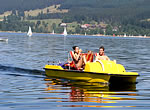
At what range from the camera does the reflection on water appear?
20.8m

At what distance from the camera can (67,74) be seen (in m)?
28.6

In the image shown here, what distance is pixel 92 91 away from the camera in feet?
77.3

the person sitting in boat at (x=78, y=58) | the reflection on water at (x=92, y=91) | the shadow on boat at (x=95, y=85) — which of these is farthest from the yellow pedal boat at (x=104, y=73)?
the person sitting in boat at (x=78, y=58)

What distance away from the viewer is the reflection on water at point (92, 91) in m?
20.8

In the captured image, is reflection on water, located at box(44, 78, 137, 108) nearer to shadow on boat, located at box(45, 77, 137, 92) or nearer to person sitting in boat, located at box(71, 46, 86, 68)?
shadow on boat, located at box(45, 77, 137, 92)

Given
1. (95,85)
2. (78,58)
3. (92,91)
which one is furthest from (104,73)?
(78,58)

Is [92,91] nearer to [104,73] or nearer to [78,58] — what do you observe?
[104,73]

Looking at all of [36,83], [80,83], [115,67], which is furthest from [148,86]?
[36,83]

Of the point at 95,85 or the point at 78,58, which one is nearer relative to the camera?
the point at 95,85

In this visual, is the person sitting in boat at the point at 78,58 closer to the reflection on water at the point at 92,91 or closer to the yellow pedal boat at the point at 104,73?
the yellow pedal boat at the point at 104,73

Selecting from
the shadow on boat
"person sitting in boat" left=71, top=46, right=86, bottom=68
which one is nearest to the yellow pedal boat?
the shadow on boat

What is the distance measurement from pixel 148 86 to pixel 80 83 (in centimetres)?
395

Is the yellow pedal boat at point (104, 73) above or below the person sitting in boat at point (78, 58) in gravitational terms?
below

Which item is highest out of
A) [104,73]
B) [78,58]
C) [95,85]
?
[78,58]
